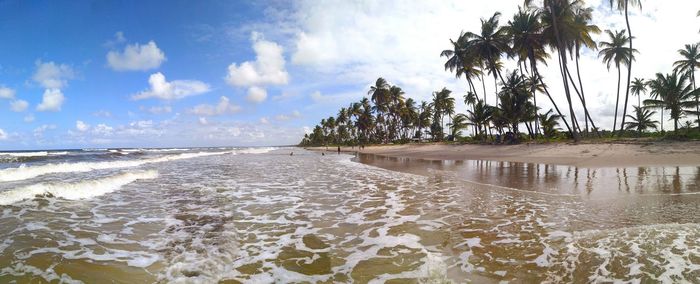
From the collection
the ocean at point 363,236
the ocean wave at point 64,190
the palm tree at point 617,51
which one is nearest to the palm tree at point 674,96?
the palm tree at point 617,51

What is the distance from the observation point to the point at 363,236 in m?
6.36

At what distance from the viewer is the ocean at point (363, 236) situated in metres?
4.51

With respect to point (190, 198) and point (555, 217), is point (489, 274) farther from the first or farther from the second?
point (190, 198)

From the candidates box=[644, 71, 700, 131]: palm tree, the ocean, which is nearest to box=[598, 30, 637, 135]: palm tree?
box=[644, 71, 700, 131]: palm tree

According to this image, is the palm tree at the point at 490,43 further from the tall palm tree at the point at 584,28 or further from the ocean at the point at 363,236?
the ocean at the point at 363,236

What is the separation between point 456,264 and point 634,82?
64.7 m

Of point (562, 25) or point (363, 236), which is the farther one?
point (562, 25)

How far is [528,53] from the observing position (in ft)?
114

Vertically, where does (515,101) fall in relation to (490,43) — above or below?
below

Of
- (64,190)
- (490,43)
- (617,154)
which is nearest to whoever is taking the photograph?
(64,190)

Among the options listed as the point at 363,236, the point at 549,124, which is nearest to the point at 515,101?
the point at 549,124

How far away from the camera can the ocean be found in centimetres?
451

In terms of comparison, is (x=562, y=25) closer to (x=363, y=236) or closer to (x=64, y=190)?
(x=363, y=236)

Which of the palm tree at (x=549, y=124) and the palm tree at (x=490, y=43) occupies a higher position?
the palm tree at (x=490, y=43)
